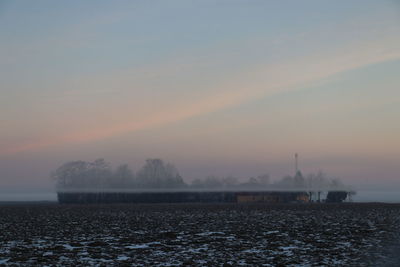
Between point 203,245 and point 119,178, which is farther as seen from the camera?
point 119,178

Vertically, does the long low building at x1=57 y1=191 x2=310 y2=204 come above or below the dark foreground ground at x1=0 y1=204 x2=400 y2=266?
above

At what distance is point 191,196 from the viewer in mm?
97625

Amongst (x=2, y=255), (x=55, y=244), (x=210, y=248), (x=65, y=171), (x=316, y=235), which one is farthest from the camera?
(x=65, y=171)

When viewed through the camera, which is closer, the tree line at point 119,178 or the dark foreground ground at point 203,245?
the dark foreground ground at point 203,245

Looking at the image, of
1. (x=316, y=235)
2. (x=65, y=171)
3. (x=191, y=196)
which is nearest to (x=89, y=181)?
(x=65, y=171)

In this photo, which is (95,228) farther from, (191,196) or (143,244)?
(191,196)

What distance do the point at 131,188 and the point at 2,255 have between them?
11983 centimetres

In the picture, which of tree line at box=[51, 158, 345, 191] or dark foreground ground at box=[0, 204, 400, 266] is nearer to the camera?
dark foreground ground at box=[0, 204, 400, 266]

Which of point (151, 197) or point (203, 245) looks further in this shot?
point (151, 197)

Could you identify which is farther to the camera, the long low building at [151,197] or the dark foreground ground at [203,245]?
the long low building at [151,197]

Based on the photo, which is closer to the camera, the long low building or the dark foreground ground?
the dark foreground ground

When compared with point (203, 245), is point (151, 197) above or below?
above

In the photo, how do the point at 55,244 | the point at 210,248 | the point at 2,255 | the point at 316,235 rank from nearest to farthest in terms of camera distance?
the point at 2,255 → the point at 210,248 → the point at 55,244 → the point at 316,235

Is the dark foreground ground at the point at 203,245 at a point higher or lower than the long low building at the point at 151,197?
lower
